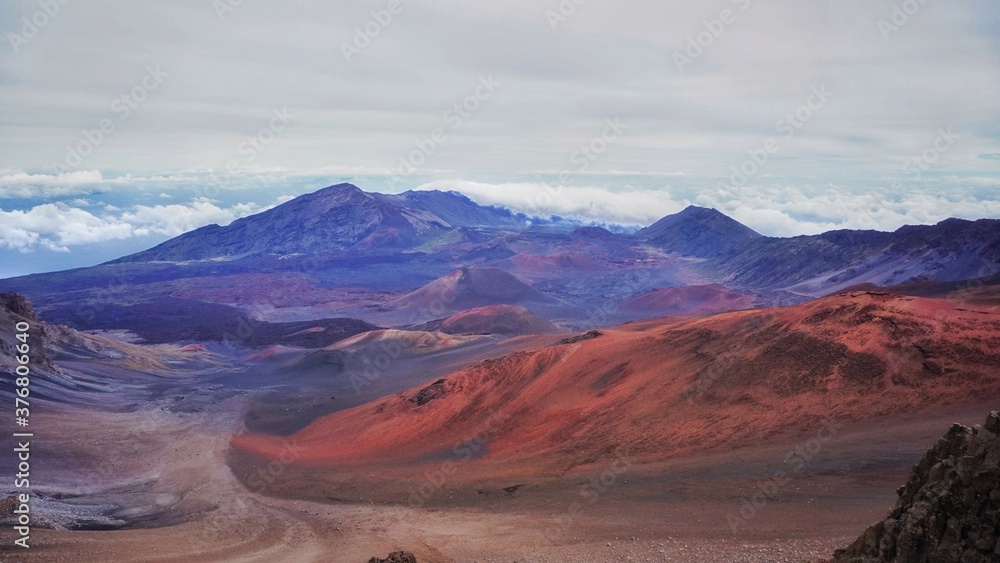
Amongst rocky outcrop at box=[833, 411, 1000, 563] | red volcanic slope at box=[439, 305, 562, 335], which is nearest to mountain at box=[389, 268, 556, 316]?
red volcanic slope at box=[439, 305, 562, 335]

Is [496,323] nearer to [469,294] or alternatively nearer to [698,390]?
[469,294]

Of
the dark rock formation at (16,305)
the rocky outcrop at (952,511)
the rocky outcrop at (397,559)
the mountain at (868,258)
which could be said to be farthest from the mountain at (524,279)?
the rocky outcrop at (952,511)

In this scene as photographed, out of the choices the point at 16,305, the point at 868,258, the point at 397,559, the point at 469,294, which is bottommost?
the point at 397,559

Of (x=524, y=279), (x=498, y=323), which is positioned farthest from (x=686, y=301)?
(x=524, y=279)

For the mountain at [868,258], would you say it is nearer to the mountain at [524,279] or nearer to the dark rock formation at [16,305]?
the mountain at [524,279]

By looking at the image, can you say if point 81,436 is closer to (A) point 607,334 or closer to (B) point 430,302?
(A) point 607,334

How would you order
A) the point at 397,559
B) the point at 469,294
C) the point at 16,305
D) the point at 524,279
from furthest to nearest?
the point at 524,279 → the point at 469,294 → the point at 16,305 → the point at 397,559
